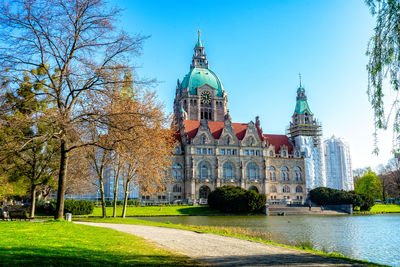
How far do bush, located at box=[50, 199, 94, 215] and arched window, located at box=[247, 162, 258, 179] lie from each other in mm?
42455

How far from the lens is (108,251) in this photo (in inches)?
439

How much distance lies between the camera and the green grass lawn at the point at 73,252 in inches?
352

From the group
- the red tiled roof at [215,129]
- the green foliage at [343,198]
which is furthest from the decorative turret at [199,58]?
the green foliage at [343,198]

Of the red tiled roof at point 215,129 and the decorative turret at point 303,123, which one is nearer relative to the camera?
the red tiled roof at point 215,129

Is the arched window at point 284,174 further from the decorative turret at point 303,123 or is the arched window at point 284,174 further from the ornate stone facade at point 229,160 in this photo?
the decorative turret at point 303,123

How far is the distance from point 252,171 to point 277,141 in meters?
14.3

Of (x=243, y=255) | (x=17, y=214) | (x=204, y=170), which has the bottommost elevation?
(x=243, y=255)

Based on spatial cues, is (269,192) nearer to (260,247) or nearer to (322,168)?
(322,168)

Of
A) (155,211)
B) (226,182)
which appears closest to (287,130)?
(226,182)

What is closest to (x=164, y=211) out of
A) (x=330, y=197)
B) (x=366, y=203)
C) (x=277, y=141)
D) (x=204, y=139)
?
(x=204, y=139)

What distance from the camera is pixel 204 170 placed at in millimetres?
74062

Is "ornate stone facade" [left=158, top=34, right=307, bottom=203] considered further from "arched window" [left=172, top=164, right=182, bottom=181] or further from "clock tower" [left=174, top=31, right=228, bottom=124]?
"clock tower" [left=174, top=31, right=228, bottom=124]

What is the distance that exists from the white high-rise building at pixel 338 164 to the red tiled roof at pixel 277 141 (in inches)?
777

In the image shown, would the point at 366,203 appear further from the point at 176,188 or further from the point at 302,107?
the point at 176,188
